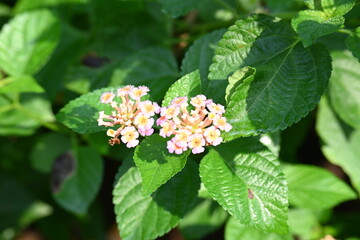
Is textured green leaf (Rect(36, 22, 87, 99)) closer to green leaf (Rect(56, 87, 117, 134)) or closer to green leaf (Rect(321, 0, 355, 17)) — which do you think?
green leaf (Rect(56, 87, 117, 134))

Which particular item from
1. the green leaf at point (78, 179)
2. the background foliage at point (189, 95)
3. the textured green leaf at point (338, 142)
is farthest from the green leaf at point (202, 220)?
the textured green leaf at point (338, 142)

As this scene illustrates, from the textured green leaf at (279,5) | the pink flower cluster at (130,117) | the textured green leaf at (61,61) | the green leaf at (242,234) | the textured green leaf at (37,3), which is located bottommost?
the green leaf at (242,234)

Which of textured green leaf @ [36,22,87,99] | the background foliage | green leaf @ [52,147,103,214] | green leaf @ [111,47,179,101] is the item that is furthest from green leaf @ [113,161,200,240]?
textured green leaf @ [36,22,87,99]

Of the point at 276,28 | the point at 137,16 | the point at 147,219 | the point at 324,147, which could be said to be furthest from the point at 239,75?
the point at 137,16

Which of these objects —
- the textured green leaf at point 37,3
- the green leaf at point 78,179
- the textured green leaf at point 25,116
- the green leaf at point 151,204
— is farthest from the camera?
the textured green leaf at point 37,3

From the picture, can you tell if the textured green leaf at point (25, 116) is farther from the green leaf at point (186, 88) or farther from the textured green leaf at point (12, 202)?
the green leaf at point (186, 88)

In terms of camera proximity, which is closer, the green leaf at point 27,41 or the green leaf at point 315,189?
the green leaf at point 315,189
